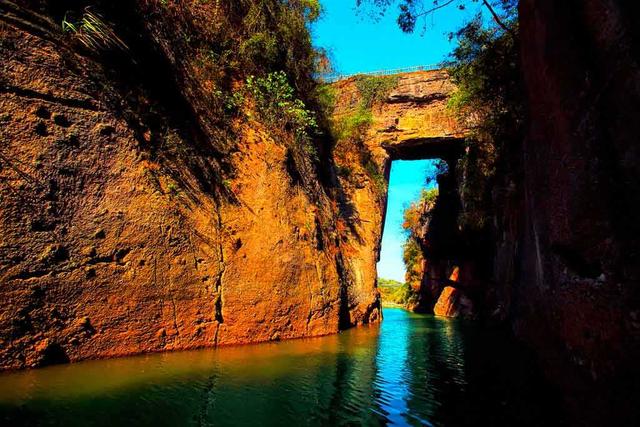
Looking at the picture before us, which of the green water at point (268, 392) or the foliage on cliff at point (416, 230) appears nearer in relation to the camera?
the green water at point (268, 392)

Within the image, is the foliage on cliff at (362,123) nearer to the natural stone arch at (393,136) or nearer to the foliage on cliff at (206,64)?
the natural stone arch at (393,136)

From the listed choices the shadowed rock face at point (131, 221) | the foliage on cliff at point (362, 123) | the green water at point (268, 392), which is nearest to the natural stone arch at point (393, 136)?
the foliage on cliff at point (362, 123)

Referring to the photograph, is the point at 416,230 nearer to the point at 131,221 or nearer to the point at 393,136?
the point at 393,136

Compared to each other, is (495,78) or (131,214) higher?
(495,78)

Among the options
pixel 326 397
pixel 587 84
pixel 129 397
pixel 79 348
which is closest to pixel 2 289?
pixel 79 348

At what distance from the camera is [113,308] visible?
6.29m

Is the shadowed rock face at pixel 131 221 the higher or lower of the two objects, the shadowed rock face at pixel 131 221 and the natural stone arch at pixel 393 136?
the lower

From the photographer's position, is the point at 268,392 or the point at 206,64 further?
the point at 206,64

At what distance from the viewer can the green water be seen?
4012 millimetres

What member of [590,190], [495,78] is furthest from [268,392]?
[495,78]

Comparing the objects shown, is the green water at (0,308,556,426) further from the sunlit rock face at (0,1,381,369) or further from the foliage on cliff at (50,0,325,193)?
the foliage on cliff at (50,0,325,193)

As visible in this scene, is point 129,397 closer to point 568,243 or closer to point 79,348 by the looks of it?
point 79,348

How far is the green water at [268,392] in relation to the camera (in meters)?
4.01

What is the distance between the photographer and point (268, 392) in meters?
5.03
